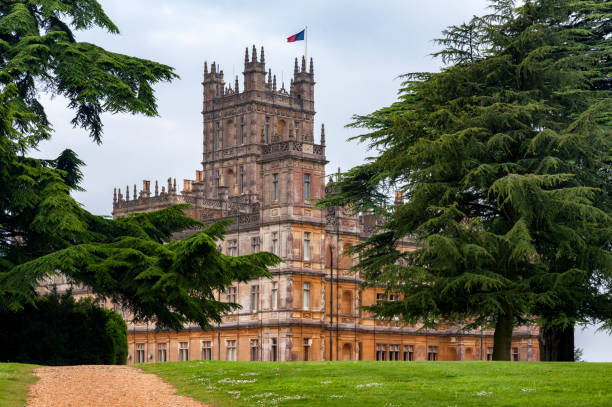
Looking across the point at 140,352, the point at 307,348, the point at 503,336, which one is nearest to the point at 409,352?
the point at 307,348

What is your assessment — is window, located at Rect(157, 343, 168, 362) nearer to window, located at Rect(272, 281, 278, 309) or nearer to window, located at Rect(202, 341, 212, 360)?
window, located at Rect(202, 341, 212, 360)

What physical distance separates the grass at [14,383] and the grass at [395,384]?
3086 millimetres

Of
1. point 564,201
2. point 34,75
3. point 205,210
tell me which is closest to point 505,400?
point 564,201

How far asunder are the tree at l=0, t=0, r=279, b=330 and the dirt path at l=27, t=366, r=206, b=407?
2.44 metres

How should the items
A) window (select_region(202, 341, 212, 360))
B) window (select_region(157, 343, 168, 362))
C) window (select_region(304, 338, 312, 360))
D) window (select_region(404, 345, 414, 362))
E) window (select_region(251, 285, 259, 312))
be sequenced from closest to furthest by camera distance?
window (select_region(304, 338, 312, 360)) → window (select_region(251, 285, 259, 312)) → window (select_region(202, 341, 212, 360)) → window (select_region(404, 345, 414, 362)) → window (select_region(157, 343, 168, 362))

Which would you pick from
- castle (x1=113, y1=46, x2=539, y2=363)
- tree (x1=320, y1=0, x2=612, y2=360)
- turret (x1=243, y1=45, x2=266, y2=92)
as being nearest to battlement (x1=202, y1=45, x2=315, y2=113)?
turret (x1=243, y1=45, x2=266, y2=92)

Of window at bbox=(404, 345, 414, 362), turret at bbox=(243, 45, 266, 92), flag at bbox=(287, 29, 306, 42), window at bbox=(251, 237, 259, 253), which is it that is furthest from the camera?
turret at bbox=(243, 45, 266, 92)

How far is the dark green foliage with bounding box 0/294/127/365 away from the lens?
27688mm

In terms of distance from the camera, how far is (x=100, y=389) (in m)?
→ 20.6

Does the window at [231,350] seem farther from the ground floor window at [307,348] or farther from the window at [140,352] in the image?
the window at [140,352]

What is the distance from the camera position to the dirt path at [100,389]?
19.1m

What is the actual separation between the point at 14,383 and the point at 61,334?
A: 7.71 m

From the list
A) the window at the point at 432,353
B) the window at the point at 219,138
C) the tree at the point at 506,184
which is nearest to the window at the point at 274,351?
the window at the point at 432,353

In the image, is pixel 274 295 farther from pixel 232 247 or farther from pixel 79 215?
pixel 79 215
